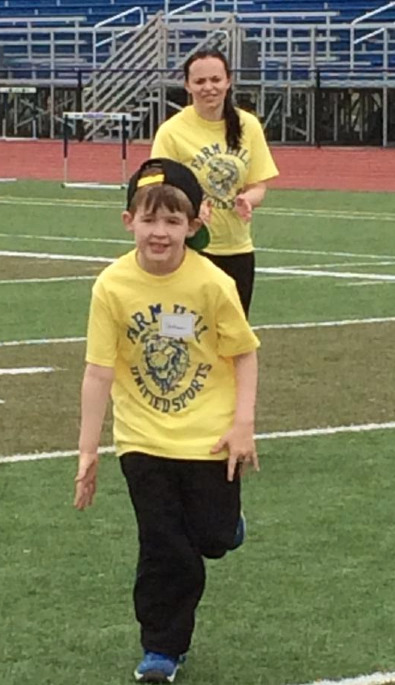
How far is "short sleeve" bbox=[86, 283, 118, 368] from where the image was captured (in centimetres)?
539

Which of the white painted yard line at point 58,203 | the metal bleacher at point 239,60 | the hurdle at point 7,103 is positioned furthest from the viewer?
the hurdle at point 7,103

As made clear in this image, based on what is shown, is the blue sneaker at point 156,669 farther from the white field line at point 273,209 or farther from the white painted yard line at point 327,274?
the white field line at point 273,209

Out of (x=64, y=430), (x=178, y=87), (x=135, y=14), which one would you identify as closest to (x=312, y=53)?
(x=178, y=87)

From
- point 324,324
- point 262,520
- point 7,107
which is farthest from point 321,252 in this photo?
point 7,107

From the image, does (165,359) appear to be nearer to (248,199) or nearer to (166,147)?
(248,199)

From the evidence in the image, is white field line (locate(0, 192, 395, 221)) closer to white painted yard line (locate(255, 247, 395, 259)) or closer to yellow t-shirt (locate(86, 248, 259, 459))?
white painted yard line (locate(255, 247, 395, 259))

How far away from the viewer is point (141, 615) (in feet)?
18.3

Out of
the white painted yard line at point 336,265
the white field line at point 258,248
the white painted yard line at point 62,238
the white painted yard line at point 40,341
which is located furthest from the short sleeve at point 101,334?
the white painted yard line at point 62,238

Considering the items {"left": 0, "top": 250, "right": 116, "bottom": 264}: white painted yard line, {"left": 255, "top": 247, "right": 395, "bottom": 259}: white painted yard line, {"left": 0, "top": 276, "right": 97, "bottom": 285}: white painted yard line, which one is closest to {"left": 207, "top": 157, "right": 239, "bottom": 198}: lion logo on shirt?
{"left": 0, "top": 276, "right": 97, "bottom": 285}: white painted yard line

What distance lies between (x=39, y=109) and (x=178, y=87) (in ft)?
13.6

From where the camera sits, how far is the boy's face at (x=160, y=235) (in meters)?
5.34

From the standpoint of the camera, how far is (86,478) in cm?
545

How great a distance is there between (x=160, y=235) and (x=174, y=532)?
2.86 feet

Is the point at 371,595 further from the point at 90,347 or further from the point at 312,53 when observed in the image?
the point at 312,53
